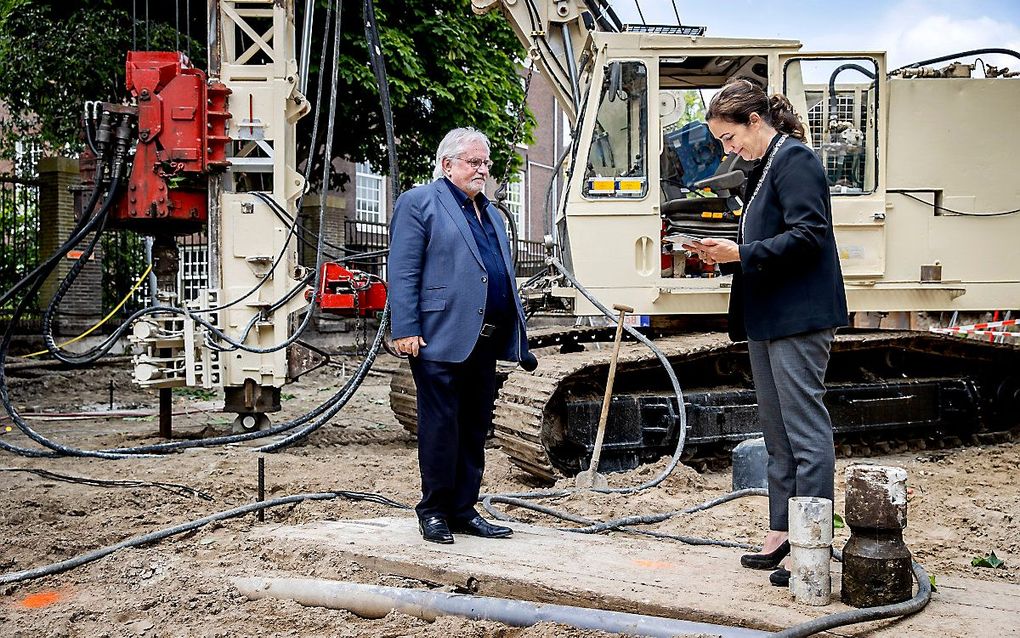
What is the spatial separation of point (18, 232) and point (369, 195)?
41.8 feet

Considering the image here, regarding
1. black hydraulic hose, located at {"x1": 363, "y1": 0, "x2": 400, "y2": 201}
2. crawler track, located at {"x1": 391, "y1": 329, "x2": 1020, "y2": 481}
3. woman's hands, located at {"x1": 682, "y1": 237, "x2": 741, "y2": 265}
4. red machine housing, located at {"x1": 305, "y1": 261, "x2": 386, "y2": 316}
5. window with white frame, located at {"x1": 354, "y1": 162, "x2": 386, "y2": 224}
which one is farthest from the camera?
window with white frame, located at {"x1": 354, "y1": 162, "x2": 386, "y2": 224}

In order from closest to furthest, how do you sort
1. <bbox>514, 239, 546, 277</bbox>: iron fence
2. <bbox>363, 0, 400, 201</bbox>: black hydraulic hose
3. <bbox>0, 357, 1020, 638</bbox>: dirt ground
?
<bbox>0, 357, 1020, 638</bbox>: dirt ground → <bbox>363, 0, 400, 201</bbox>: black hydraulic hose → <bbox>514, 239, 546, 277</bbox>: iron fence

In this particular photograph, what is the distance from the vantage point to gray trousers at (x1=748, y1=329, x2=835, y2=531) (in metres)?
3.72

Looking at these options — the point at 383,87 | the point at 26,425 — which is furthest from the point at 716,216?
the point at 26,425

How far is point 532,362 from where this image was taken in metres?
4.86

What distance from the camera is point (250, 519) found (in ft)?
18.6

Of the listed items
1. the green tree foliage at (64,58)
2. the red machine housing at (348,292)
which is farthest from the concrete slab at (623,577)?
the green tree foliage at (64,58)

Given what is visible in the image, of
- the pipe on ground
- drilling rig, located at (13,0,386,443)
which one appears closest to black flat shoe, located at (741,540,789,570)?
the pipe on ground

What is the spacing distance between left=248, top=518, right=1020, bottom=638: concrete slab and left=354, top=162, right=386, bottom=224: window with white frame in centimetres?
2245

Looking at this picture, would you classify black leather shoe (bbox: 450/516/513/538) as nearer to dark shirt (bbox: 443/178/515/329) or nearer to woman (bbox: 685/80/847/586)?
dark shirt (bbox: 443/178/515/329)

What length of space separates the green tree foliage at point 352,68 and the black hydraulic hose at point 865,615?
11796 millimetres

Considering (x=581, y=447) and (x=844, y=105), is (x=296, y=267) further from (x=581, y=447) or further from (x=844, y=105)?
(x=844, y=105)

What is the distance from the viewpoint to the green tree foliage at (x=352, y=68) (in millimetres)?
14719

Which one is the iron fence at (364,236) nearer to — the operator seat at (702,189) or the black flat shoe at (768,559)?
the operator seat at (702,189)
